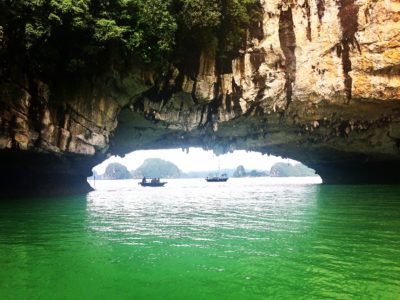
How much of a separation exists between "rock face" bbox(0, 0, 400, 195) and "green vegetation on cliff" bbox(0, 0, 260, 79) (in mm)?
1251

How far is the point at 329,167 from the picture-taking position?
119 ft

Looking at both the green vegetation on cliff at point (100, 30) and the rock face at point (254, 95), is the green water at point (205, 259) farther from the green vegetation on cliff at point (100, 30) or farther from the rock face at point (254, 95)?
the rock face at point (254, 95)

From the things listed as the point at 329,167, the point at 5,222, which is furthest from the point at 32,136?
the point at 329,167

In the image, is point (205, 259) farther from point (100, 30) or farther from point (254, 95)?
point (254, 95)

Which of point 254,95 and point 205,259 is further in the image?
point 254,95

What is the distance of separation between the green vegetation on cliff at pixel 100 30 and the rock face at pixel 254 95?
1.25m

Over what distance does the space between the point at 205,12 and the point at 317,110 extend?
30.8 feet

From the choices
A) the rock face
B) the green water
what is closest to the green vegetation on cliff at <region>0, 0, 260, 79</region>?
the rock face

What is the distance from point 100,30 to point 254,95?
977cm

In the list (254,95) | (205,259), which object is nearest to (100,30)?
(254,95)

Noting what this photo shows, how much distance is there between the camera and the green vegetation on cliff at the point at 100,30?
14758mm

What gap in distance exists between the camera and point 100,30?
1583 centimetres

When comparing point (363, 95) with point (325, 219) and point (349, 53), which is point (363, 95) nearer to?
point (349, 53)

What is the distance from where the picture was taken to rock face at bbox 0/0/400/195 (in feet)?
61.6
